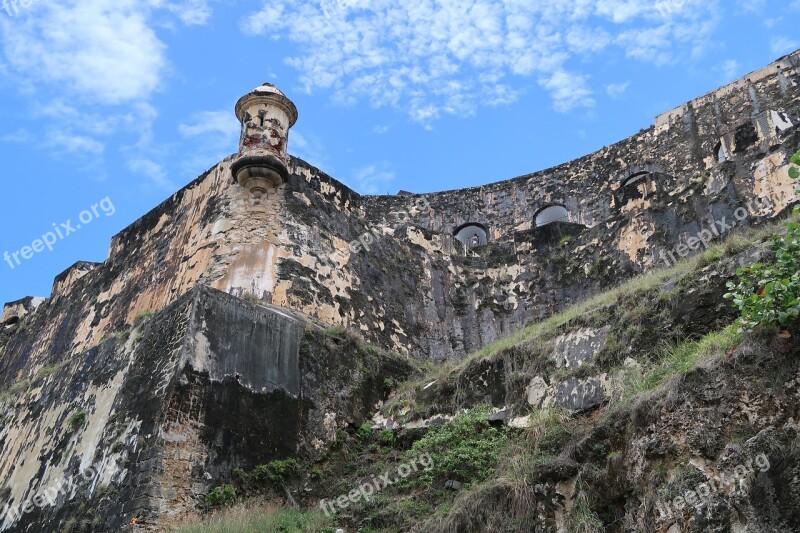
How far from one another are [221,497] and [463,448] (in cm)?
311

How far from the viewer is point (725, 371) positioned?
Result: 755cm

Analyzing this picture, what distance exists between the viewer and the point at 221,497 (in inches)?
395

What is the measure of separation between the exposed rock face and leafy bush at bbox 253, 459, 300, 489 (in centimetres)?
20

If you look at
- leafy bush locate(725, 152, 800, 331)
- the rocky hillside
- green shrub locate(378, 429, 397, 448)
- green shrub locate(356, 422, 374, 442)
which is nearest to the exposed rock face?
green shrub locate(356, 422, 374, 442)

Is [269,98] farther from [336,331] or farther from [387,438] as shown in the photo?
[387,438]

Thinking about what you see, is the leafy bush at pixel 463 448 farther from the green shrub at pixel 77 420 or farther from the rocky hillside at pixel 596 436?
the green shrub at pixel 77 420

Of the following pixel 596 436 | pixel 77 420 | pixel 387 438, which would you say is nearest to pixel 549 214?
pixel 387 438

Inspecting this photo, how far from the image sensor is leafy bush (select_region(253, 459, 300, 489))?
10.6 metres

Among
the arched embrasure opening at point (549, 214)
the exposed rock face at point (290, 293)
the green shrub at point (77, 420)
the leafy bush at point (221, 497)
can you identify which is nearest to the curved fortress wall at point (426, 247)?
the exposed rock face at point (290, 293)

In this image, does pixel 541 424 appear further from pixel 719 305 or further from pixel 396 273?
pixel 396 273

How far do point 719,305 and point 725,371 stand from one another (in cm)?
188

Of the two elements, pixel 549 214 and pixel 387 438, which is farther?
pixel 549 214

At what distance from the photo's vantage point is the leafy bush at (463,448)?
9.37m

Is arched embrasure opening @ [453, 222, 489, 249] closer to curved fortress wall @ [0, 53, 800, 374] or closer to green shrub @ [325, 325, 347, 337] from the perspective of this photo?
curved fortress wall @ [0, 53, 800, 374]
